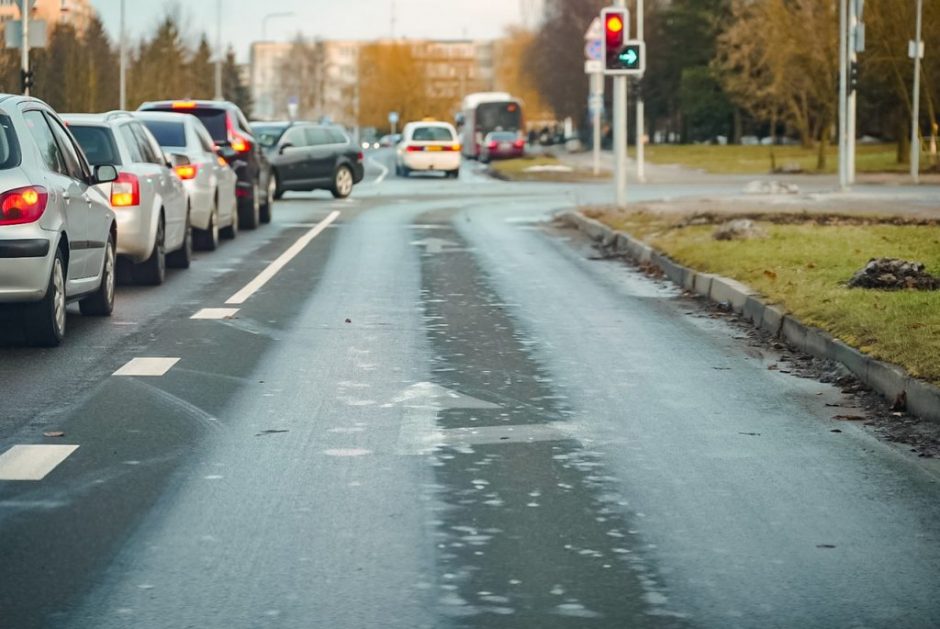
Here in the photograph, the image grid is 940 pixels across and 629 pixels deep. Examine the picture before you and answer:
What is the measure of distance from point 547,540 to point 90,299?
7940 mm

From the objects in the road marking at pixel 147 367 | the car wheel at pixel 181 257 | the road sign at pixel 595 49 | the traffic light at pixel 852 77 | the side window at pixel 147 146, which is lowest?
the road marking at pixel 147 367

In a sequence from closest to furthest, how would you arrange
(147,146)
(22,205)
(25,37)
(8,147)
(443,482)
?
1. (443,482)
2. (22,205)
3. (8,147)
4. (147,146)
5. (25,37)

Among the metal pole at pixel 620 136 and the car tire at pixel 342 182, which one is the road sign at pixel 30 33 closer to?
the car tire at pixel 342 182

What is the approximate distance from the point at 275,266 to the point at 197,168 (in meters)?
2.00

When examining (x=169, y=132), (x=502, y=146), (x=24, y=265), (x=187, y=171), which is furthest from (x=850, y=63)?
(x=502, y=146)

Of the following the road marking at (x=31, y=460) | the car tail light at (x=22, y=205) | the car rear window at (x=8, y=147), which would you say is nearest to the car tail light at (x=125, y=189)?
the car rear window at (x=8, y=147)

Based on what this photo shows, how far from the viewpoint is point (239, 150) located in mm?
24969

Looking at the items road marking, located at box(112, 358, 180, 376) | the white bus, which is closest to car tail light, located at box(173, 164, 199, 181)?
road marking, located at box(112, 358, 180, 376)

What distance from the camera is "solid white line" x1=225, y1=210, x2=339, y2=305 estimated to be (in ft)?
49.6

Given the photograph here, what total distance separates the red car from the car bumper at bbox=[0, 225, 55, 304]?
6576 centimetres

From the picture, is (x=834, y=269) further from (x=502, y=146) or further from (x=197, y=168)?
(x=502, y=146)

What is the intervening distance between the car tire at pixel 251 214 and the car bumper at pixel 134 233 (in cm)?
913

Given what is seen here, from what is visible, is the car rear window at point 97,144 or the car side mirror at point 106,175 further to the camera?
the car rear window at point 97,144

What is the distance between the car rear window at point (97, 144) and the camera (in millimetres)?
15914
